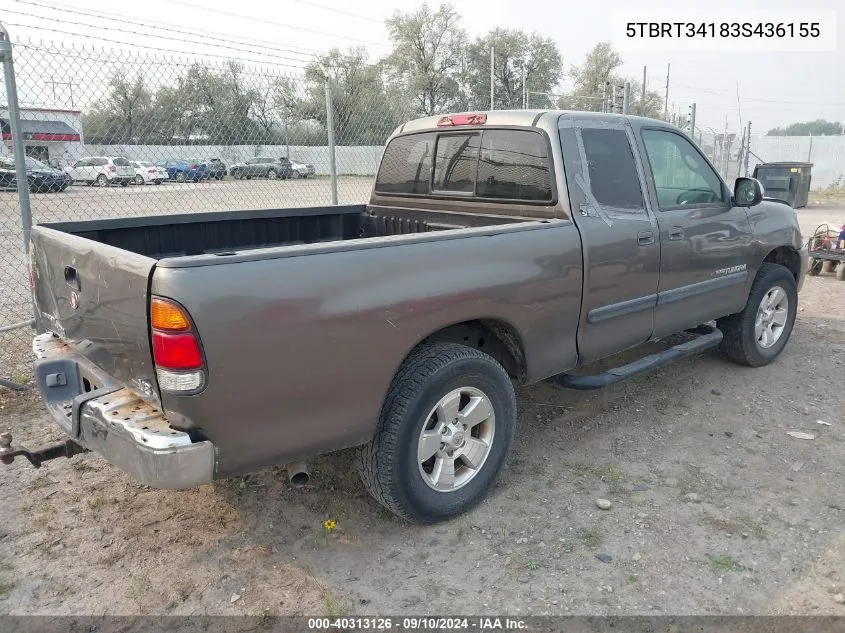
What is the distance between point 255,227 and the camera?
452cm

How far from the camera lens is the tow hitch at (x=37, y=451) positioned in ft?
9.30

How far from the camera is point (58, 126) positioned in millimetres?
5617

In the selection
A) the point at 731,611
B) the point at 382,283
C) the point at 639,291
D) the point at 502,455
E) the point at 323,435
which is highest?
the point at 382,283

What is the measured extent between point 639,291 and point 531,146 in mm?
1062

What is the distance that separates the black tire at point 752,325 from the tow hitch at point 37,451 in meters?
4.53

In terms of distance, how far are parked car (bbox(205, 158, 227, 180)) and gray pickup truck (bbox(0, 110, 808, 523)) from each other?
2.70 m

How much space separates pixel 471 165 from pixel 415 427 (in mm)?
1947

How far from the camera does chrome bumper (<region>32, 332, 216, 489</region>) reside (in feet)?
7.82

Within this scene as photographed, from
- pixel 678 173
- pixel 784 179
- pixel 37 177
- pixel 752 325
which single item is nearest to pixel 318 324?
pixel 678 173

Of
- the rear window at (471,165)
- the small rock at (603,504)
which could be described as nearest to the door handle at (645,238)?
the rear window at (471,165)

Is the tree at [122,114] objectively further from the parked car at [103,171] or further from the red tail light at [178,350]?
the red tail light at [178,350]

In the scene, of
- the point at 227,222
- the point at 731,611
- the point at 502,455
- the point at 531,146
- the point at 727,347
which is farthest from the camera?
the point at 727,347

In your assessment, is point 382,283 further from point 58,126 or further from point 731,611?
point 58,126

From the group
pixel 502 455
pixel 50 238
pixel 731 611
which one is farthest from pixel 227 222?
pixel 731 611
